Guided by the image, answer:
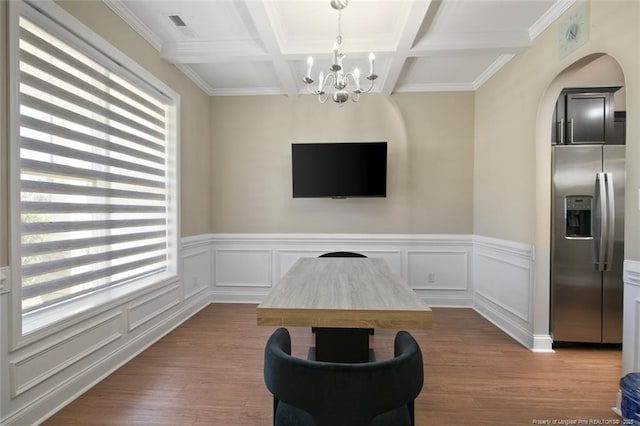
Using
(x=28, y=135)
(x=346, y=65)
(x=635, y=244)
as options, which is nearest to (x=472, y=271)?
(x=635, y=244)

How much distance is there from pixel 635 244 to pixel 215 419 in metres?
2.70

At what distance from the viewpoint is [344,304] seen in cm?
137

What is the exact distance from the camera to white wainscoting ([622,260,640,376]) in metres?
1.79

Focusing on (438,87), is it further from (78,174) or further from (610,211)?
(78,174)

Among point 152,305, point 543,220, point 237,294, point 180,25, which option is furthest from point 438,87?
point 152,305

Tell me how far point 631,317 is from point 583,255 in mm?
999

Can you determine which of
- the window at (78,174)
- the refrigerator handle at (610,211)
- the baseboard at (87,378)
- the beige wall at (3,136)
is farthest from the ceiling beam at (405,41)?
the baseboard at (87,378)

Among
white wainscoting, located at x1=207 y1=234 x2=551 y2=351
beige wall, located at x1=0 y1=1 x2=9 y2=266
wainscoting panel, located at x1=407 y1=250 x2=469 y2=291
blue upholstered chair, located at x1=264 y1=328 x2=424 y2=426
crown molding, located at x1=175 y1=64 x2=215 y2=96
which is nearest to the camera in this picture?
blue upholstered chair, located at x1=264 y1=328 x2=424 y2=426

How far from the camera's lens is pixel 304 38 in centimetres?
288

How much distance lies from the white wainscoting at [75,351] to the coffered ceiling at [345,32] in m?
2.28

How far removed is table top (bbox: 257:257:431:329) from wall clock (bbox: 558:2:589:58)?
2233 mm

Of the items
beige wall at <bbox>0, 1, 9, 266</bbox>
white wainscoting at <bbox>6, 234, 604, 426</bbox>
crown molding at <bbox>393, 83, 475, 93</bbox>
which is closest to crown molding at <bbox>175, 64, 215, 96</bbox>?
beige wall at <bbox>0, 1, 9, 266</bbox>

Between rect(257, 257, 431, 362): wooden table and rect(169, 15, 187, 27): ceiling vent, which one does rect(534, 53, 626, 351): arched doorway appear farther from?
rect(169, 15, 187, 27): ceiling vent

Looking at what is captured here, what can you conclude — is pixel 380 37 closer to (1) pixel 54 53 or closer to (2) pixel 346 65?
(2) pixel 346 65
